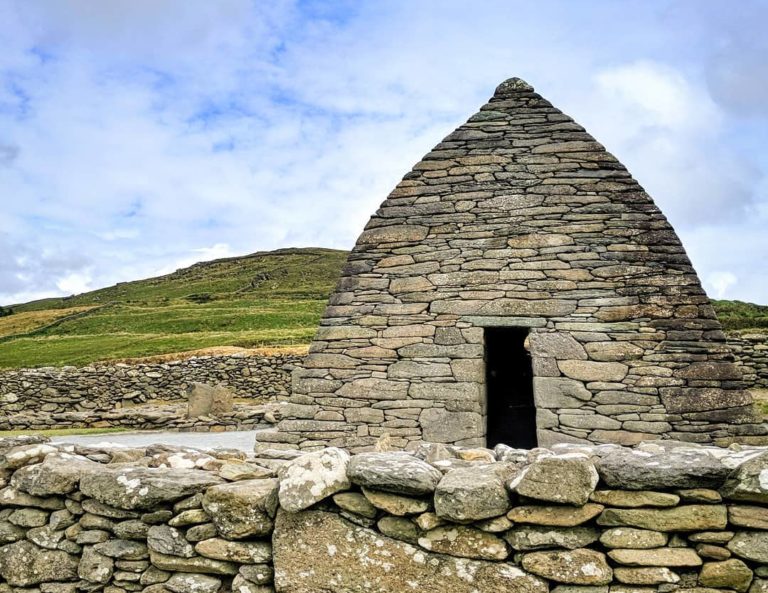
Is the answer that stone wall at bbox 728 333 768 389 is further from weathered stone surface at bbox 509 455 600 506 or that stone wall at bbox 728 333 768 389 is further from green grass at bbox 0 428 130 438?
weathered stone surface at bbox 509 455 600 506

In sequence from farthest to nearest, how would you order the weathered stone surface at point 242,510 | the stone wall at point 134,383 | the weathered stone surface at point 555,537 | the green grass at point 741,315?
the green grass at point 741,315 < the stone wall at point 134,383 < the weathered stone surface at point 242,510 < the weathered stone surface at point 555,537

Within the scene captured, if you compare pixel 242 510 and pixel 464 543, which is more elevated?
pixel 242 510

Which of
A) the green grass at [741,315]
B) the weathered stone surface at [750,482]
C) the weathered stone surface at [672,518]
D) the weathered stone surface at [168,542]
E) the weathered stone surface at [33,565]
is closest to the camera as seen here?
the weathered stone surface at [750,482]

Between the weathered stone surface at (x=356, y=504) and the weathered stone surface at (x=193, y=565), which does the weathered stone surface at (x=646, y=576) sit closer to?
the weathered stone surface at (x=356, y=504)

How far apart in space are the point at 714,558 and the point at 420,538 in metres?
1.58

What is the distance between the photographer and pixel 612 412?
7922 mm

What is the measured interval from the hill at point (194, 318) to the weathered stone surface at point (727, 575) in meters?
26.2

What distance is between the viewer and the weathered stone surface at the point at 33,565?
433cm

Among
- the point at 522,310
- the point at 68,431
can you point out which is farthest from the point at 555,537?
the point at 68,431

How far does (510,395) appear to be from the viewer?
1320 centimetres

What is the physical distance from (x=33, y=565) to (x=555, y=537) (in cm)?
363

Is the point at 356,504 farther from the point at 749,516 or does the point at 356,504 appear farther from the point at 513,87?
the point at 513,87

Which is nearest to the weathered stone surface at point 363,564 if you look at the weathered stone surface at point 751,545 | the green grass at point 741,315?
the weathered stone surface at point 751,545

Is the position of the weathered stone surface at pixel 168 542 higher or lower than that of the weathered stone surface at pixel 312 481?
lower
